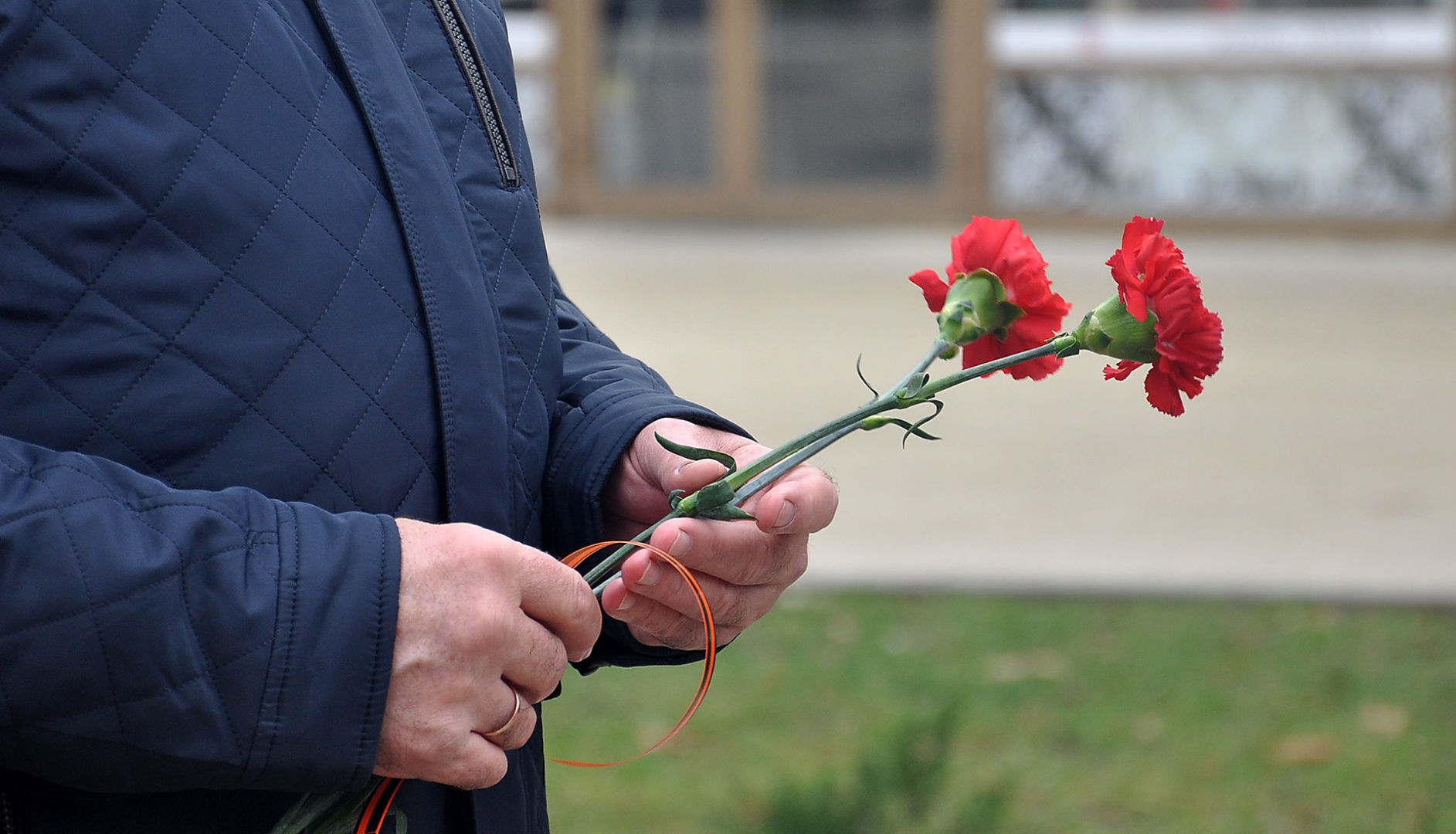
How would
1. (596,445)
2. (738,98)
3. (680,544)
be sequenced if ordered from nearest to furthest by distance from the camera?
(680,544) < (596,445) < (738,98)

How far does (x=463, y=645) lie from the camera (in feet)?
3.46

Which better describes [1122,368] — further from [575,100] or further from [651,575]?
[575,100]

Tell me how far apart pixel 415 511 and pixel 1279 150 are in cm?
1016

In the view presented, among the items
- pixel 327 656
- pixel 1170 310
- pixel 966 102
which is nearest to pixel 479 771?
pixel 327 656

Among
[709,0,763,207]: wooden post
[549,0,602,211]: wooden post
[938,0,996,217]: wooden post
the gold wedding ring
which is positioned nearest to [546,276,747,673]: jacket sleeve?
the gold wedding ring

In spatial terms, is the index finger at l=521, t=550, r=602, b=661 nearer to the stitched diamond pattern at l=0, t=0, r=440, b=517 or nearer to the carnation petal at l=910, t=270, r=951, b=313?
the stitched diamond pattern at l=0, t=0, r=440, b=517

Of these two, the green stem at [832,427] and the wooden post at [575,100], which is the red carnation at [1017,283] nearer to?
the green stem at [832,427]

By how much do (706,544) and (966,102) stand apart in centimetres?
974

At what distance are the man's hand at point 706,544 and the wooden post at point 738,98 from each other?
9639 millimetres

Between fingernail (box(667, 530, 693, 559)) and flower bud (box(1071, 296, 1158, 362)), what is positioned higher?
flower bud (box(1071, 296, 1158, 362))

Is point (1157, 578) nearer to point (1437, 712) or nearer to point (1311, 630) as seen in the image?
point (1311, 630)

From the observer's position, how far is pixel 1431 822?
2.93 meters

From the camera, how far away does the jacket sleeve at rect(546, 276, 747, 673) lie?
141cm

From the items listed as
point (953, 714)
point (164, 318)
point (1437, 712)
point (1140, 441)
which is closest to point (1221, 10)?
point (1140, 441)
